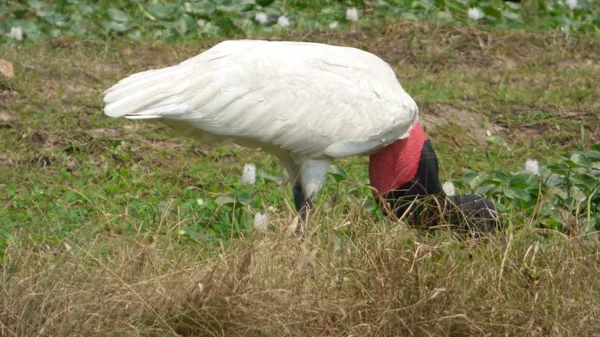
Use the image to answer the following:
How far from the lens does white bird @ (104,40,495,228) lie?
4.57m

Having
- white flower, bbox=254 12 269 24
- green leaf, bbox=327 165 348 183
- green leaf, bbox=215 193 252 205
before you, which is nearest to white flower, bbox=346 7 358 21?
white flower, bbox=254 12 269 24

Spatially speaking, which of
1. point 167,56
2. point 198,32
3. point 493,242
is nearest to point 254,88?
point 493,242

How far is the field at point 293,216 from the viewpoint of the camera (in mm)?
3783

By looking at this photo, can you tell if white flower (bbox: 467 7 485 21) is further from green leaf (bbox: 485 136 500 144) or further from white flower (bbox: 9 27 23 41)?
white flower (bbox: 9 27 23 41)

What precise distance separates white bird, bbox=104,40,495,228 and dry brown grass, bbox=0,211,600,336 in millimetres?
674

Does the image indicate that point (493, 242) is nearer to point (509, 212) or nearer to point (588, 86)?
point (509, 212)

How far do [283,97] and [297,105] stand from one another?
2.6 inches

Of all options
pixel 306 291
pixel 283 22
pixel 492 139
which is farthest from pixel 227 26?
pixel 306 291

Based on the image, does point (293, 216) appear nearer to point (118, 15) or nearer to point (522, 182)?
point (522, 182)

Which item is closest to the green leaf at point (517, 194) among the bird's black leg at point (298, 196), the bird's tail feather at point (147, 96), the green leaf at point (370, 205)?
the green leaf at point (370, 205)

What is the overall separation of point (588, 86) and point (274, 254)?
142 inches

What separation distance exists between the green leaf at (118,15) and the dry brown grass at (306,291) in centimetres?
379

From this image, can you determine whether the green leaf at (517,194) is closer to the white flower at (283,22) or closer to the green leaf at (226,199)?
the green leaf at (226,199)

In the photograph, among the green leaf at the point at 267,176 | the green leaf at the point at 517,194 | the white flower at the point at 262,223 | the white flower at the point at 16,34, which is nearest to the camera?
the white flower at the point at 262,223
